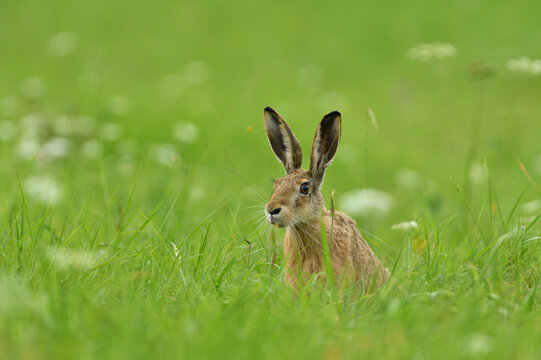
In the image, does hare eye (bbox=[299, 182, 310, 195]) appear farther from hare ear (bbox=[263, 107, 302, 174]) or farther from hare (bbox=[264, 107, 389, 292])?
hare ear (bbox=[263, 107, 302, 174])

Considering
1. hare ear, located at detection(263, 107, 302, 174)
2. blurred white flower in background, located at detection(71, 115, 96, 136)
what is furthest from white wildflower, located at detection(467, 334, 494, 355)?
blurred white flower in background, located at detection(71, 115, 96, 136)

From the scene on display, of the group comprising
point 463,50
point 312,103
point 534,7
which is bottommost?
point 312,103

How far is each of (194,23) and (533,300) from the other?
54.2 ft

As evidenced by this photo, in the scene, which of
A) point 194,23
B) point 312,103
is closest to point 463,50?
point 312,103

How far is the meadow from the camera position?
129 inches

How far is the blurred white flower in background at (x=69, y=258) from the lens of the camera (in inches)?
147

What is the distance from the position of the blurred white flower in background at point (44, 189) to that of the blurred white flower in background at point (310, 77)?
805cm

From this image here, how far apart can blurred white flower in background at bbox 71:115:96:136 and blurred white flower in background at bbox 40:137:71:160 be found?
0.39 meters

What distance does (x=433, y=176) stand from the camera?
33.0 feet

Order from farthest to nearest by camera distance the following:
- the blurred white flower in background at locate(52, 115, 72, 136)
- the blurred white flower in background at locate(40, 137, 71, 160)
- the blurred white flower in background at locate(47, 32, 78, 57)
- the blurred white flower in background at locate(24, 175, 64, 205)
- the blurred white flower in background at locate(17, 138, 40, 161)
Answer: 1. the blurred white flower in background at locate(47, 32, 78, 57)
2. the blurred white flower in background at locate(52, 115, 72, 136)
3. the blurred white flower in background at locate(17, 138, 40, 161)
4. the blurred white flower in background at locate(40, 137, 71, 160)
5. the blurred white flower in background at locate(24, 175, 64, 205)

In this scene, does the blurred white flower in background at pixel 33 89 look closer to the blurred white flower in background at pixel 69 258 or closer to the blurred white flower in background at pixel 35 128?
the blurred white flower in background at pixel 35 128

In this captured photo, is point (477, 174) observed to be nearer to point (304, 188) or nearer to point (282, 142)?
point (282, 142)

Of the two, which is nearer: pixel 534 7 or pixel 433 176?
pixel 433 176

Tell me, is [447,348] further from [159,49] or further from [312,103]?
[159,49]
